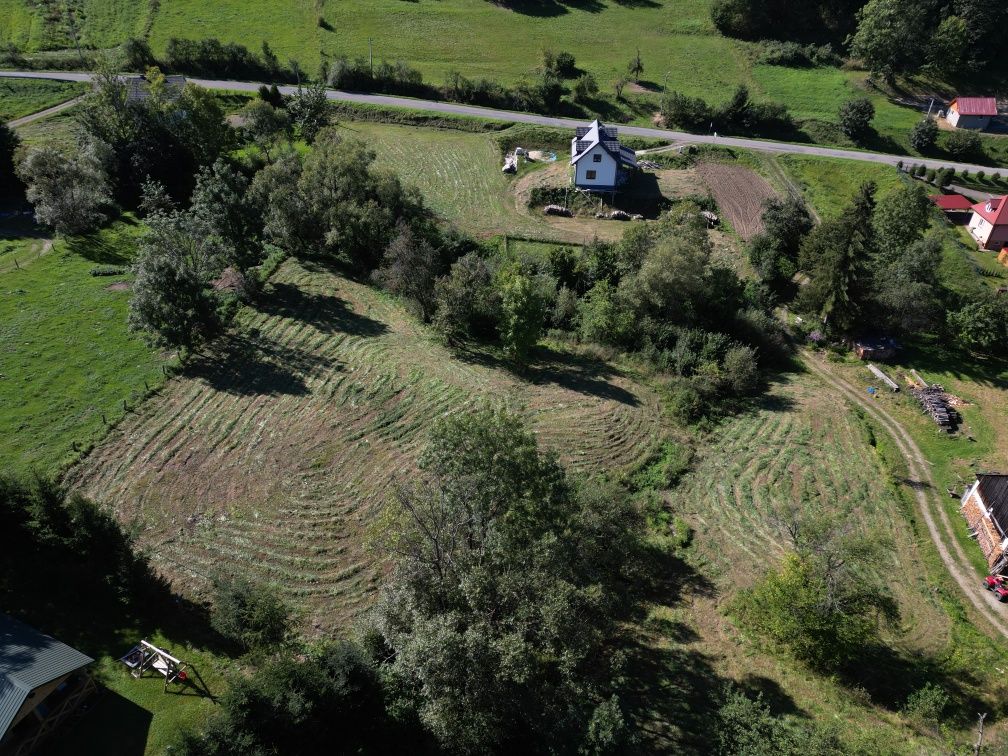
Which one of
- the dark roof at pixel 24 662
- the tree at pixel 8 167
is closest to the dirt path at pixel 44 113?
the tree at pixel 8 167

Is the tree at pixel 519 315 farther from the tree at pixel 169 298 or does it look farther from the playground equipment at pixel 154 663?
the playground equipment at pixel 154 663

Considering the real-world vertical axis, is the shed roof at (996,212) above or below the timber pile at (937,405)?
above

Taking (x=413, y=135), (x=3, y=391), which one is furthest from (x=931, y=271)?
(x=3, y=391)


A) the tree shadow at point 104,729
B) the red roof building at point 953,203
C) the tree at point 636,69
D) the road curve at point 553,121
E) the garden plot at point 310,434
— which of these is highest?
the tree at point 636,69

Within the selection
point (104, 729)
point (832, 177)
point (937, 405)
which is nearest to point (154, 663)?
point (104, 729)

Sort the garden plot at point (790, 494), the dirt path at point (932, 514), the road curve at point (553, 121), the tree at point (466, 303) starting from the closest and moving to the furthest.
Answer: the dirt path at point (932, 514), the garden plot at point (790, 494), the tree at point (466, 303), the road curve at point (553, 121)

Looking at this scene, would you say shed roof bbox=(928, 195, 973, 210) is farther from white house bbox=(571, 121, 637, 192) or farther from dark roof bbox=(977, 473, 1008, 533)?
dark roof bbox=(977, 473, 1008, 533)

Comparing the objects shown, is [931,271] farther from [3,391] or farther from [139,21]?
[139,21]
